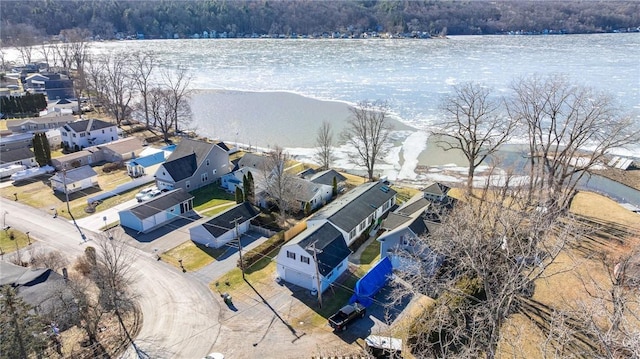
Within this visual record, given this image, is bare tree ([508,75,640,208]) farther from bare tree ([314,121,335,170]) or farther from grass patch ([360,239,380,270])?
bare tree ([314,121,335,170])

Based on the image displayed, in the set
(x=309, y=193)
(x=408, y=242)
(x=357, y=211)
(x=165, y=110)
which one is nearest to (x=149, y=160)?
(x=165, y=110)

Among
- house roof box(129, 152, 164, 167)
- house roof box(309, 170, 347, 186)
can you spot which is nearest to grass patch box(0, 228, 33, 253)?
house roof box(129, 152, 164, 167)

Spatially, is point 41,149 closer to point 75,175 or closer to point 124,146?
point 124,146

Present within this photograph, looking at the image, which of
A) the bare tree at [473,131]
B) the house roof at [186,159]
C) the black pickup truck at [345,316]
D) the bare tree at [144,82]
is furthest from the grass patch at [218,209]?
the bare tree at [144,82]

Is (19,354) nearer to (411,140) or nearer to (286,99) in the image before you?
(411,140)

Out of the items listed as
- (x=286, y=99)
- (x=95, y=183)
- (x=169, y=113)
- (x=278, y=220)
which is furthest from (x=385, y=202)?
(x=286, y=99)

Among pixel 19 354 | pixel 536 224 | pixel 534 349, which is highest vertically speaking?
pixel 536 224
